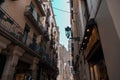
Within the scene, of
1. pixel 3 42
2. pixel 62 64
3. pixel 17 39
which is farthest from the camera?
pixel 62 64

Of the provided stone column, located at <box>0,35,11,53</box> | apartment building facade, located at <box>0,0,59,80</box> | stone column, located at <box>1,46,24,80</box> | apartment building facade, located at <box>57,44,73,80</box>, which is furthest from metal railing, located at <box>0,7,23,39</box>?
apartment building facade, located at <box>57,44,73,80</box>

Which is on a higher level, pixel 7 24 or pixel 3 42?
Answer: pixel 7 24

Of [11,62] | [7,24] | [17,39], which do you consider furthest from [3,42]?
[7,24]

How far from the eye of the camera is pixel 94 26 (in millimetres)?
5098

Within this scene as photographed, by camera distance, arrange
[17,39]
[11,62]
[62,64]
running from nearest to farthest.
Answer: [11,62], [17,39], [62,64]

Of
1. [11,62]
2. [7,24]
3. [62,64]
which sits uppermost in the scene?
[62,64]

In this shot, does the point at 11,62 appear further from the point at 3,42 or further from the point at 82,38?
the point at 82,38

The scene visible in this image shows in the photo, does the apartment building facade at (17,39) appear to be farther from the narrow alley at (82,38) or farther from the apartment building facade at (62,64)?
the apartment building facade at (62,64)

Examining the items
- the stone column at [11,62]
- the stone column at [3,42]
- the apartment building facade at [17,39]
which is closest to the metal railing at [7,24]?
the apartment building facade at [17,39]

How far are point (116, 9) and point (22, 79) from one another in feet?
30.5

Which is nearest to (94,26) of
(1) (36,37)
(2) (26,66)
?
(2) (26,66)

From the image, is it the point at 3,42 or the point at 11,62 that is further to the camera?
the point at 11,62

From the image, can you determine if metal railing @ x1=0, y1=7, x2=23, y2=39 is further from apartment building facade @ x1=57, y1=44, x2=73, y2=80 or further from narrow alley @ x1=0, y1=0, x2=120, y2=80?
apartment building facade @ x1=57, y1=44, x2=73, y2=80

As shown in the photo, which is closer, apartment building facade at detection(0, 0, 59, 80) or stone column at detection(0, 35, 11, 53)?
stone column at detection(0, 35, 11, 53)
